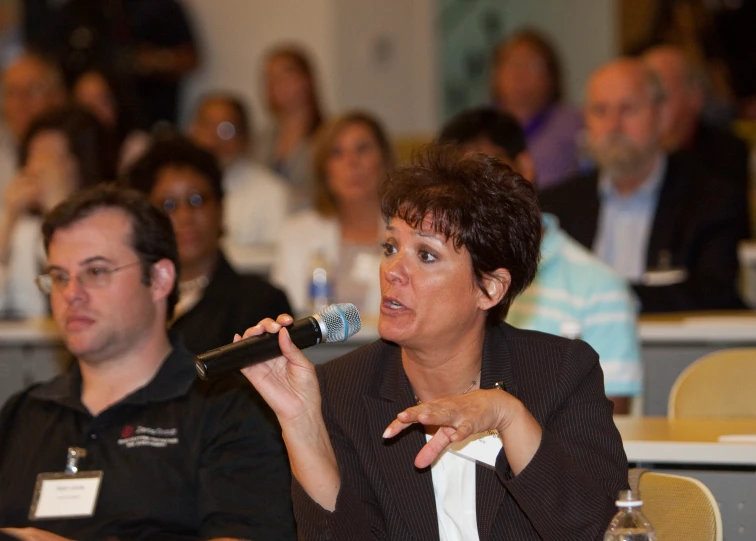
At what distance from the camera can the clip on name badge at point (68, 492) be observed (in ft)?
8.30

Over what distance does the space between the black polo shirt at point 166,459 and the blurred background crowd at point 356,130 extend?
29.9 inches

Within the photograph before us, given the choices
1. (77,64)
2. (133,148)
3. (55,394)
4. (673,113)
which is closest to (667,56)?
(673,113)

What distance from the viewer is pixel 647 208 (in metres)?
4.89

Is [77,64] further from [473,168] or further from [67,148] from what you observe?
[473,168]

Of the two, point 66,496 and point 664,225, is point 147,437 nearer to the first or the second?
point 66,496

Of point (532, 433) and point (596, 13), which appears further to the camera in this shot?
point (596, 13)

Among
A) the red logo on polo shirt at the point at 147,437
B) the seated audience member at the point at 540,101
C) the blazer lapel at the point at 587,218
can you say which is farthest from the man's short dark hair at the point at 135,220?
the seated audience member at the point at 540,101

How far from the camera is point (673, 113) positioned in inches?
224

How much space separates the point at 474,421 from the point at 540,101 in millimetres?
4647

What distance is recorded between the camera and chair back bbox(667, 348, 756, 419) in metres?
3.03

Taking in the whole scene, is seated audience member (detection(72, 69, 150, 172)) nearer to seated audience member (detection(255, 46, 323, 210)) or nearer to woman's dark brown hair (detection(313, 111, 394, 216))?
seated audience member (detection(255, 46, 323, 210))

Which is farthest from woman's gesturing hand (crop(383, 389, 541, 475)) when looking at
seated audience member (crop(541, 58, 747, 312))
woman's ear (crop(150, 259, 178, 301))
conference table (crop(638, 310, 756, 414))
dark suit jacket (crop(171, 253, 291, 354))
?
seated audience member (crop(541, 58, 747, 312))

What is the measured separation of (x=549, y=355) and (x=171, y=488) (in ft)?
2.97

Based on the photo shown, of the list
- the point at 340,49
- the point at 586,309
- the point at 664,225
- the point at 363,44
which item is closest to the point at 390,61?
the point at 363,44
